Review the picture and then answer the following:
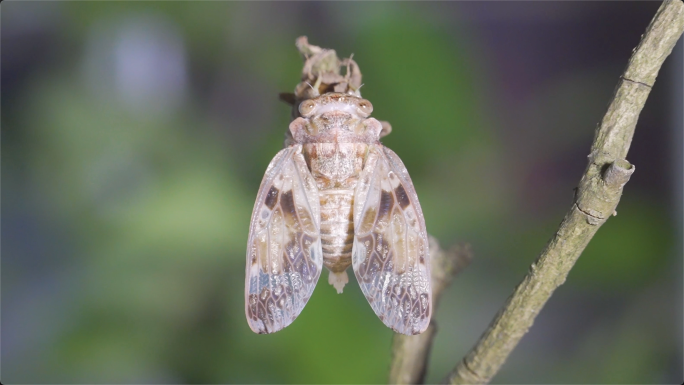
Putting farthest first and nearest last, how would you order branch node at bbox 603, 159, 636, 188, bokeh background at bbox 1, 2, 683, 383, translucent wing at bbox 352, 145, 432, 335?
bokeh background at bbox 1, 2, 683, 383, translucent wing at bbox 352, 145, 432, 335, branch node at bbox 603, 159, 636, 188

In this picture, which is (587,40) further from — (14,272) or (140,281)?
(14,272)

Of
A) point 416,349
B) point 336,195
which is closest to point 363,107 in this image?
point 336,195

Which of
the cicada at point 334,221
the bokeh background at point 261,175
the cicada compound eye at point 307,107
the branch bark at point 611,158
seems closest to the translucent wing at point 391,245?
the cicada at point 334,221

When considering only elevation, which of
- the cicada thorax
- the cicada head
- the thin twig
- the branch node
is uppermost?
the cicada head

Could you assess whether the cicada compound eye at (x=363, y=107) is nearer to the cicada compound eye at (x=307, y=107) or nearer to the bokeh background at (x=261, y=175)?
the cicada compound eye at (x=307, y=107)

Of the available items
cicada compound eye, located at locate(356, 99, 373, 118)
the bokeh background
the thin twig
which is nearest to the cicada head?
cicada compound eye, located at locate(356, 99, 373, 118)

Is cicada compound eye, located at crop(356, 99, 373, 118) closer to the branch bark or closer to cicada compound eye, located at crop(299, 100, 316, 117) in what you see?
cicada compound eye, located at crop(299, 100, 316, 117)

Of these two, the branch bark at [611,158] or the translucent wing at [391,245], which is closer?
the branch bark at [611,158]
